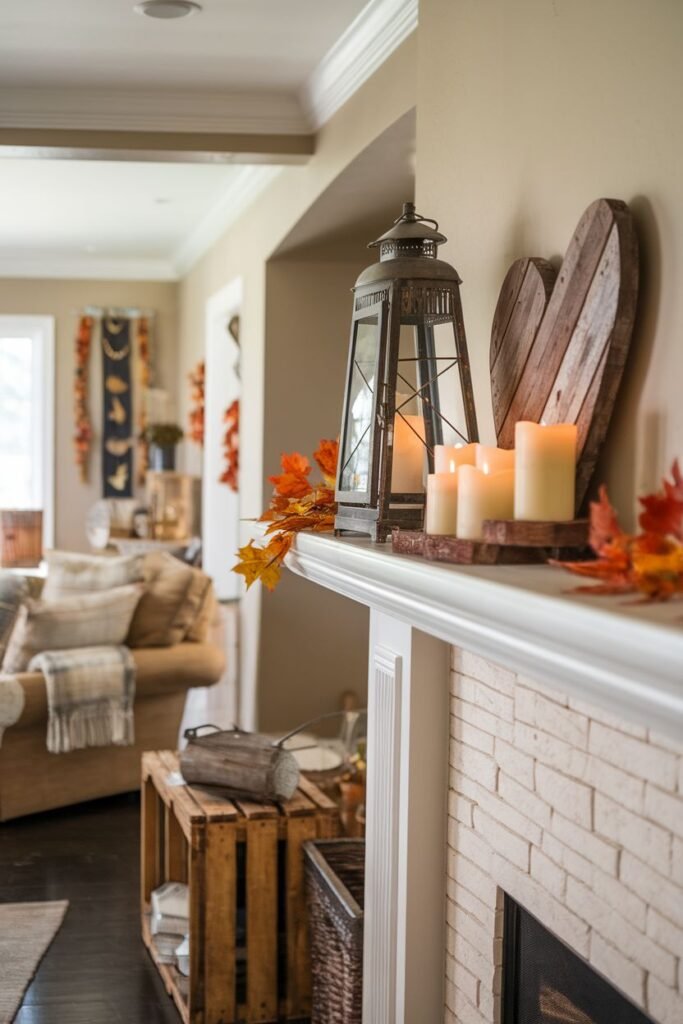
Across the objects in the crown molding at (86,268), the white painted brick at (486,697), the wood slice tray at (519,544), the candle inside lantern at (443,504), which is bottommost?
the white painted brick at (486,697)

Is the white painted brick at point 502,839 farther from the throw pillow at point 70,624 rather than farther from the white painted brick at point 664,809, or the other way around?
the throw pillow at point 70,624

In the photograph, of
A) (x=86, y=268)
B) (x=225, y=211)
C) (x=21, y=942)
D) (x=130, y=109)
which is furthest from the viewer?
(x=86, y=268)

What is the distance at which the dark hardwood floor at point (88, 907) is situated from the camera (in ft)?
10.1

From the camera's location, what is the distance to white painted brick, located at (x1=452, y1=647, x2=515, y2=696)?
6.55 ft

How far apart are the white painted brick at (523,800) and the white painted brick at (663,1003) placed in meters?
0.34

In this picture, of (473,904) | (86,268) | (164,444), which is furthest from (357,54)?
(86,268)

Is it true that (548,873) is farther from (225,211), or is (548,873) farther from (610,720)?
(225,211)

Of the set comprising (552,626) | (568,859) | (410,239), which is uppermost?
(410,239)

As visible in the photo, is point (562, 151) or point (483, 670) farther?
point (483, 670)

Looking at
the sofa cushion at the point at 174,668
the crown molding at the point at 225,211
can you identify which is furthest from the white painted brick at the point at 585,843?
the crown molding at the point at 225,211

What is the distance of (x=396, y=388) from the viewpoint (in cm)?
217

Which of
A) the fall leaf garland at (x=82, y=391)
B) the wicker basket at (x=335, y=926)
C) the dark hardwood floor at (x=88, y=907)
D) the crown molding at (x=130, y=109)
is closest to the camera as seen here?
the wicker basket at (x=335, y=926)

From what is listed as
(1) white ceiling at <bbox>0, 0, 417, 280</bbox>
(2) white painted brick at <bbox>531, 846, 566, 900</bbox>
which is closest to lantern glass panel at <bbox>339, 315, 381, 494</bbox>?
(2) white painted brick at <bbox>531, 846, 566, 900</bbox>

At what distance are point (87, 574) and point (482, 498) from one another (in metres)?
3.61
